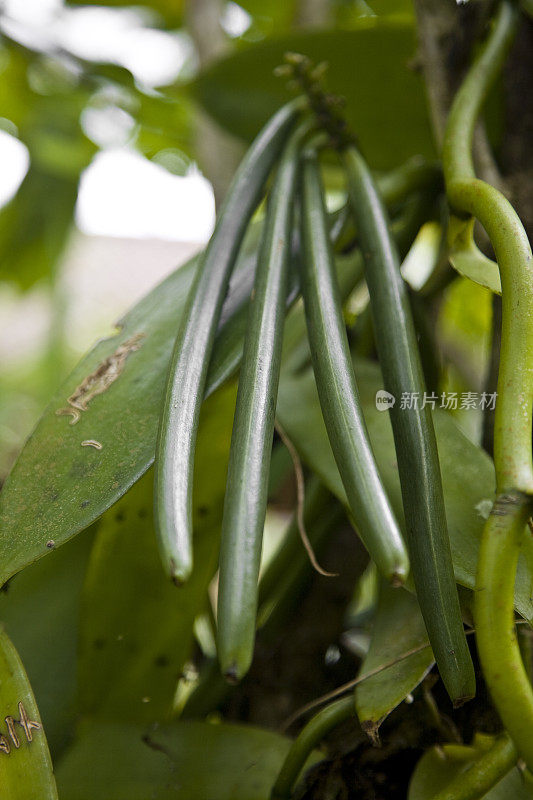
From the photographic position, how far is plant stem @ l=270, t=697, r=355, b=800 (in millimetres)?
338

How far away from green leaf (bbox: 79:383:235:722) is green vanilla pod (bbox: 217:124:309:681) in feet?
0.32

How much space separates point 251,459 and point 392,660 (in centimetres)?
14

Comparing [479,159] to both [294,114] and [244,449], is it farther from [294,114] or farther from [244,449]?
[244,449]

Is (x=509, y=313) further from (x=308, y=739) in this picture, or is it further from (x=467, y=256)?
(x=308, y=739)

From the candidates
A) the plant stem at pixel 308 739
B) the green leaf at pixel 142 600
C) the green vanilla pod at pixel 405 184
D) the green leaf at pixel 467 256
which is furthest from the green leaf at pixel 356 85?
the plant stem at pixel 308 739

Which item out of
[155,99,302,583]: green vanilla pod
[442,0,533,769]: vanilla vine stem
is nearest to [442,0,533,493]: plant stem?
Result: [442,0,533,769]: vanilla vine stem

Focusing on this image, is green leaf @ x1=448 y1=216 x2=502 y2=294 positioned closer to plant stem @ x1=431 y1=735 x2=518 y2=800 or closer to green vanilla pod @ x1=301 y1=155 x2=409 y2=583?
green vanilla pod @ x1=301 y1=155 x2=409 y2=583

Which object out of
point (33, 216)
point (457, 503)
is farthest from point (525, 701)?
point (33, 216)

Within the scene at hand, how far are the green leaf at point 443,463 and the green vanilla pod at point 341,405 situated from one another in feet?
0.27

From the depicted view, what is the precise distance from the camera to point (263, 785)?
373mm

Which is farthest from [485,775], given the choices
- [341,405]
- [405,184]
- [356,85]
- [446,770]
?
[356,85]

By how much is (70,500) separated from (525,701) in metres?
0.20

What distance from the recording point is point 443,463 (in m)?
0.36

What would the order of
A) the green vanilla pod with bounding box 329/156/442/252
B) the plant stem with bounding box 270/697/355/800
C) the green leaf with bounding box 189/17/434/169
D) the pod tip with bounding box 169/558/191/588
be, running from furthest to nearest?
the green leaf with bounding box 189/17/434/169 → the green vanilla pod with bounding box 329/156/442/252 → the plant stem with bounding box 270/697/355/800 → the pod tip with bounding box 169/558/191/588
